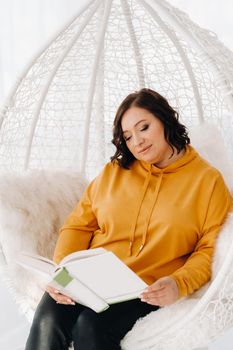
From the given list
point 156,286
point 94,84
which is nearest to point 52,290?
point 156,286

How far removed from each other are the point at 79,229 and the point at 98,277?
446 millimetres

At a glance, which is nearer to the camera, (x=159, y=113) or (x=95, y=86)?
(x=159, y=113)

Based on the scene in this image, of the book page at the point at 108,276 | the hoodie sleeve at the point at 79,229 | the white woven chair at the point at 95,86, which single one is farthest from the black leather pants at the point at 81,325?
the white woven chair at the point at 95,86

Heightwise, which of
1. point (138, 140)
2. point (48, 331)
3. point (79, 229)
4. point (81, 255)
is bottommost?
point (48, 331)

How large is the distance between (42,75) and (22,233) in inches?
24.1

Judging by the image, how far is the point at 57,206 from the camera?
6.09 ft

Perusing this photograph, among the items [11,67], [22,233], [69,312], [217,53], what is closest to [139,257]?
[69,312]

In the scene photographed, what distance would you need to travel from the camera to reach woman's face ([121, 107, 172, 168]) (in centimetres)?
158

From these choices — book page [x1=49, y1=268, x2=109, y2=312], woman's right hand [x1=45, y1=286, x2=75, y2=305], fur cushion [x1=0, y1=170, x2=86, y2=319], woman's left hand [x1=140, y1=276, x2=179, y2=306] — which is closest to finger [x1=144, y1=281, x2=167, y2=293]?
woman's left hand [x1=140, y1=276, x2=179, y2=306]

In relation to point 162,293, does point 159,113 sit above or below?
above

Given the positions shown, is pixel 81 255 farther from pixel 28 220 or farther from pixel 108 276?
pixel 28 220

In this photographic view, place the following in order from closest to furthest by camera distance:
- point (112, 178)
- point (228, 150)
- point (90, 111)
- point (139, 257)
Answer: point (139, 257), point (112, 178), point (228, 150), point (90, 111)

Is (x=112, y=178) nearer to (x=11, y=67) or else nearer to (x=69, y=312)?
(x=69, y=312)

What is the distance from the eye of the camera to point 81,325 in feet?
4.29
